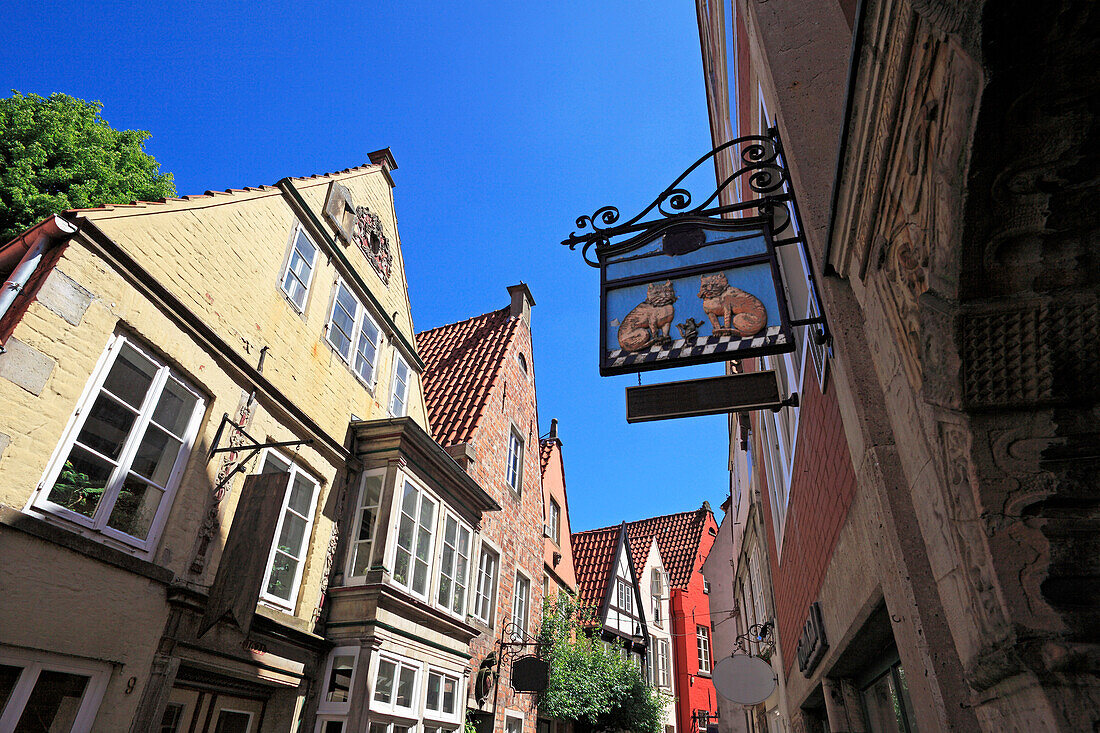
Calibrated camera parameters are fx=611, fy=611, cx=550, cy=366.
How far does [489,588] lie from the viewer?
12695 millimetres

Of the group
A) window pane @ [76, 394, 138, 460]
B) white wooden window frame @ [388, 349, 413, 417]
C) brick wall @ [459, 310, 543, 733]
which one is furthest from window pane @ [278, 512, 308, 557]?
brick wall @ [459, 310, 543, 733]

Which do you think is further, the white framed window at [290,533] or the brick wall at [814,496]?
the white framed window at [290,533]

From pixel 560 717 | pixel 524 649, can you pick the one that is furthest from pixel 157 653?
pixel 560 717

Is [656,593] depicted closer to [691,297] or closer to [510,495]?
[510,495]

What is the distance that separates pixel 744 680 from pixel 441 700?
4593 mm

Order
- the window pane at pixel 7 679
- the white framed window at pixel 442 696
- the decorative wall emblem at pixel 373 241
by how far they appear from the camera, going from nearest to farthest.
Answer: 1. the window pane at pixel 7 679
2. the white framed window at pixel 442 696
3. the decorative wall emblem at pixel 373 241

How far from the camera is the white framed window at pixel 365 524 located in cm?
866

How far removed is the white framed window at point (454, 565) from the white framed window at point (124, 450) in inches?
190

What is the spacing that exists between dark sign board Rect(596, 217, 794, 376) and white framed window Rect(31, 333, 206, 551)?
15.1 ft

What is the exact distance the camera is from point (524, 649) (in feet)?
44.4

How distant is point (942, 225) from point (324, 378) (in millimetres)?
8439

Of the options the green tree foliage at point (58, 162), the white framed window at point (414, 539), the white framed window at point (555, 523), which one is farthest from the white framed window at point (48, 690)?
the white framed window at point (555, 523)

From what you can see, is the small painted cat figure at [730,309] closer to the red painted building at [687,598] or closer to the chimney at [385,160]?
the chimney at [385,160]

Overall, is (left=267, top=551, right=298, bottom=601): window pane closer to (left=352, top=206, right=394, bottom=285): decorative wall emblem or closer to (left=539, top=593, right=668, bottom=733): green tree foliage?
(left=352, top=206, right=394, bottom=285): decorative wall emblem
